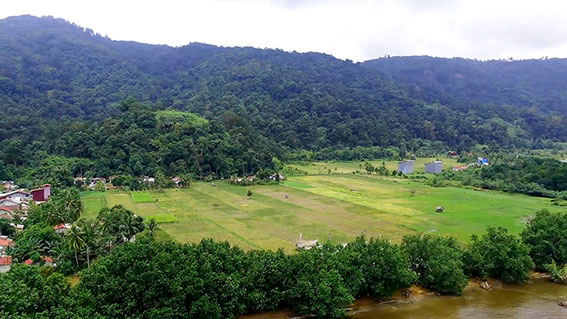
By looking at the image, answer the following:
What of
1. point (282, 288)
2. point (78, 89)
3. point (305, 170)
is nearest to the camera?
point (282, 288)

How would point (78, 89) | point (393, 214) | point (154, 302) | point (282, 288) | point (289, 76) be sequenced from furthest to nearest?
point (289, 76) < point (78, 89) < point (393, 214) < point (282, 288) < point (154, 302)

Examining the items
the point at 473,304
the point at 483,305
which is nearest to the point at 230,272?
the point at 473,304

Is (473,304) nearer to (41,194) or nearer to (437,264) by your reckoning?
(437,264)

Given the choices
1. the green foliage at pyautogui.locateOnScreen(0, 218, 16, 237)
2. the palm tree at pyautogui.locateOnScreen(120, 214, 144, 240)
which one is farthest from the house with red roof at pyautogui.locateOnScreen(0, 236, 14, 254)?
the palm tree at pyautogui.locateOnScreen(120, 214, 144, 240)

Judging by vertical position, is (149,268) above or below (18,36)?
below

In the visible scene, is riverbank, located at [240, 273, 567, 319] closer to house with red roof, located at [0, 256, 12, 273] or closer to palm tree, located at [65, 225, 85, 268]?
palm tree, located at [65, 225, 85, 268]

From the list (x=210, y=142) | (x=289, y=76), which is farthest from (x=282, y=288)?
(x=289, y=76)

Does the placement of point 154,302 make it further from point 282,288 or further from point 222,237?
point 222,237
